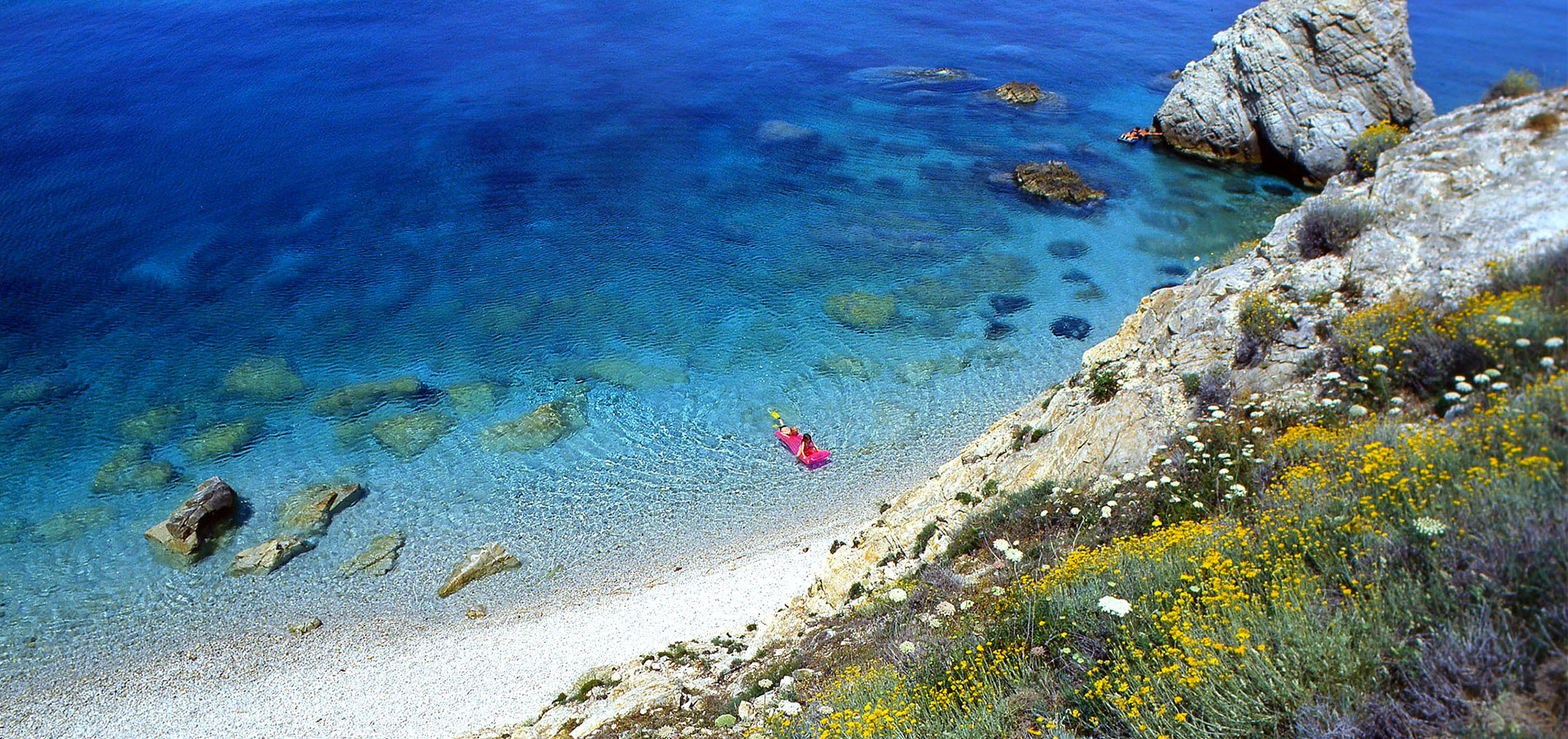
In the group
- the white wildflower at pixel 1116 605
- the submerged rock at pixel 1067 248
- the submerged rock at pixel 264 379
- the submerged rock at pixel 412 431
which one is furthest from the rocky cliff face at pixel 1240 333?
the submerged rock at pixel 264 379

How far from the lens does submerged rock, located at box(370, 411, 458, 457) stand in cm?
2361

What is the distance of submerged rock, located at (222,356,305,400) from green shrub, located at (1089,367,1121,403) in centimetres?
2299

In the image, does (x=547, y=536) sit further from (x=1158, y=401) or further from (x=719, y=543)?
(x=1158, y=401)

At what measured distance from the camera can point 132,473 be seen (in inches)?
898

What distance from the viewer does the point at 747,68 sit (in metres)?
52.7

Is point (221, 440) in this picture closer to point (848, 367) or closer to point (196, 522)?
point (196, 522)

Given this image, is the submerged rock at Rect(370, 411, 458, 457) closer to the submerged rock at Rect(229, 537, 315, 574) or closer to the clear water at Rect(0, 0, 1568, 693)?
the clear water at Rect(0, 0, 1568, 693)

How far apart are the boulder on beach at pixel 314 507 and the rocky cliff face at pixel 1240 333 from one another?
31.5 ft

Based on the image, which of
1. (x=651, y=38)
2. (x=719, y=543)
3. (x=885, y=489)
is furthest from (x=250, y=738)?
(x=651, y=38)

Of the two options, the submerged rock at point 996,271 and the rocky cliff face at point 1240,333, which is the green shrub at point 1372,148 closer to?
the rocky cliff face at point 1240,333

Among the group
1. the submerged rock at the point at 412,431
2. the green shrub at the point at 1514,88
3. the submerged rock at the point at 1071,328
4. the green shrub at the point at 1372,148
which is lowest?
the submerged rock at the point at 412,431

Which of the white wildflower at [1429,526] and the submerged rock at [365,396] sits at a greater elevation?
the white wildflower at [1429,526]

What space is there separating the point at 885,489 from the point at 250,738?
14.5 m

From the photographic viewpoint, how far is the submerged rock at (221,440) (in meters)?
23.5
